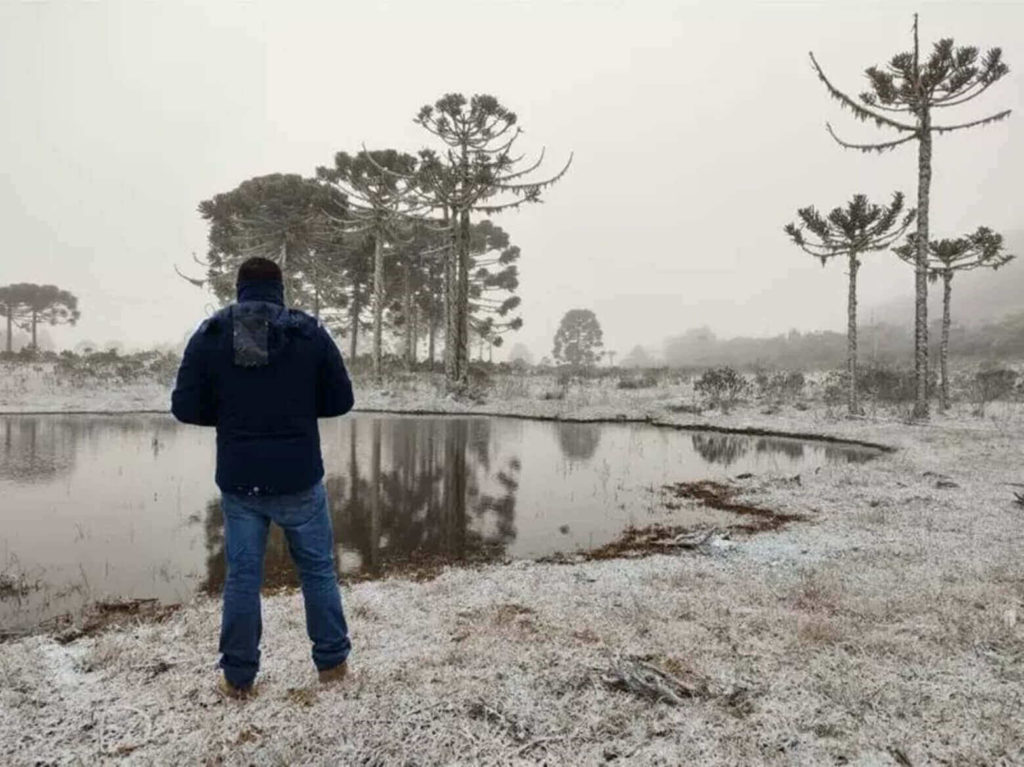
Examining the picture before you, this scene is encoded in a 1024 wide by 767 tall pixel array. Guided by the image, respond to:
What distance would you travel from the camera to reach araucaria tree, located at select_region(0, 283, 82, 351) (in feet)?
153

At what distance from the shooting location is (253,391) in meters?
2.68

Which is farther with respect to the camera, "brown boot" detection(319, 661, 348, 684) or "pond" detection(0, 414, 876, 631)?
"pond" detection(0, 414, 876, 631)

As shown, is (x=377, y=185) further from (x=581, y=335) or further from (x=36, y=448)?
(x=581, y=335)

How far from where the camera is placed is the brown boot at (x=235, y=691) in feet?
8.93

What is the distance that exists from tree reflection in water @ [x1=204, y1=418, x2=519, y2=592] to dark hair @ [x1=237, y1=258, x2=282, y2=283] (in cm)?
295

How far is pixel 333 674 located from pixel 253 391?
1406 millimetres

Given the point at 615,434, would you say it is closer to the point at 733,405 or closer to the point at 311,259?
the point at 733,405

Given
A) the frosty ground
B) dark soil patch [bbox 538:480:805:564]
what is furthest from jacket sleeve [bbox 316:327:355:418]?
dark soil patch [bbox 538:480:805:564]

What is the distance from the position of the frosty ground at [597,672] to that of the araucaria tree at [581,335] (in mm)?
63771

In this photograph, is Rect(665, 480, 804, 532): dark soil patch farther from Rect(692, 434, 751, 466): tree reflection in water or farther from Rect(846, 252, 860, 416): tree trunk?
Rect(846, 252, 860, 416): tree trunk

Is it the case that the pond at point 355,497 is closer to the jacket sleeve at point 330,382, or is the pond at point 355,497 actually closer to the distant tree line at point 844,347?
the jacket sleeve at point 330,382

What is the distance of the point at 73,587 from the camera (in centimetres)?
454

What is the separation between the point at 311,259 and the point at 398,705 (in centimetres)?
2782

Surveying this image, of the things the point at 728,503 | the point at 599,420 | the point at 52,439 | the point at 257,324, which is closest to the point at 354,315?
the point at 599,420
